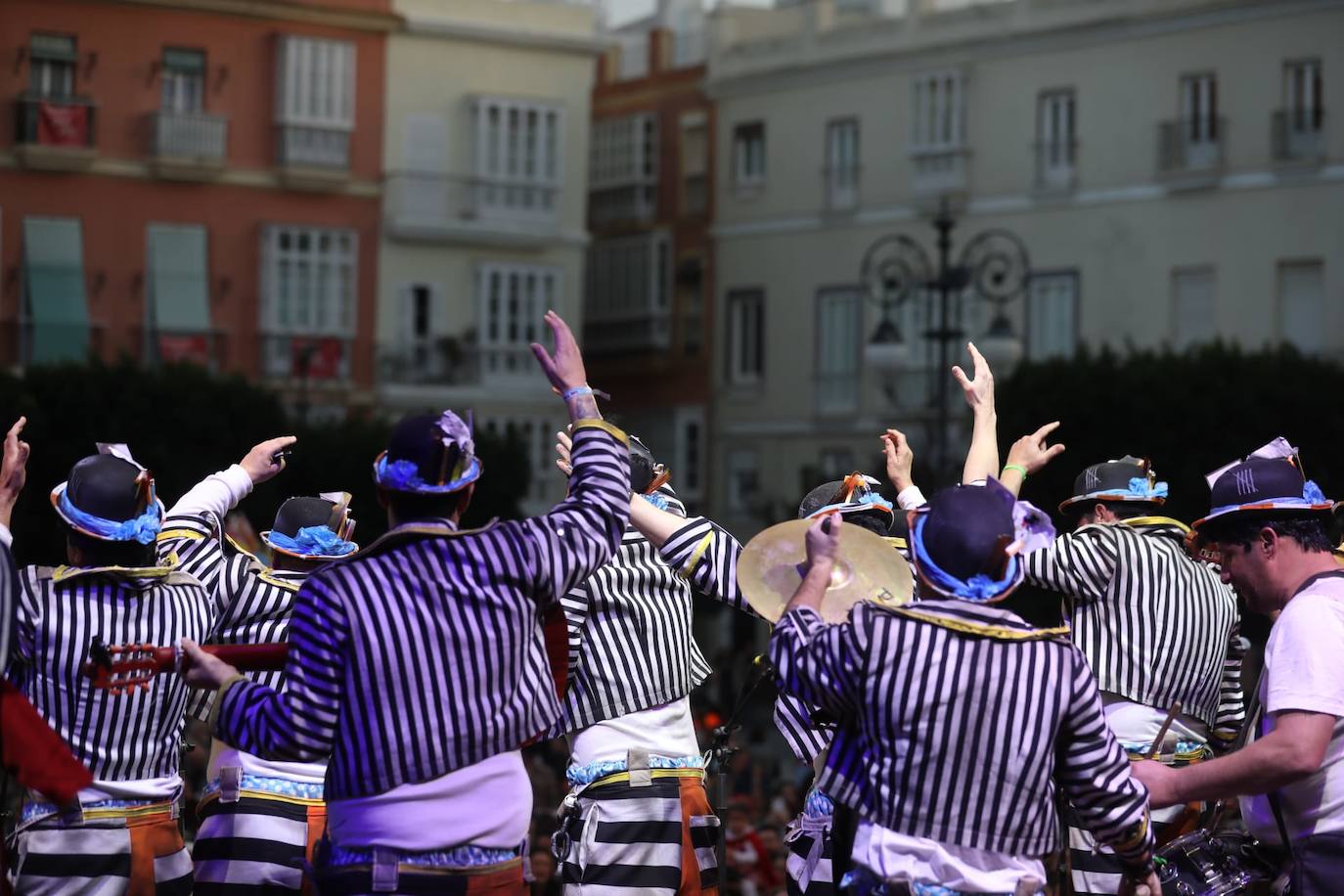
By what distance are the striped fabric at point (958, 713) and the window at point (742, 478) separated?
35222 mm

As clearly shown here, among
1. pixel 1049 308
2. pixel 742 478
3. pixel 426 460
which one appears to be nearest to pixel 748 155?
pixel 742 478

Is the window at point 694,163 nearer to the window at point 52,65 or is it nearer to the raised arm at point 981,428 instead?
the window at point 52,65

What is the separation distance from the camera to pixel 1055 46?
3703 cm

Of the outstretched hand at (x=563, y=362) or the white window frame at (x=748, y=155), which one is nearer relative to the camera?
the outstretched hand at (x=563, y=362)

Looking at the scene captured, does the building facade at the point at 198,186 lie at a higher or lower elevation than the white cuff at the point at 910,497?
→ higher

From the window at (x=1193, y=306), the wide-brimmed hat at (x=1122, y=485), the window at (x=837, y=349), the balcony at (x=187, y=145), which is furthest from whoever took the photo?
the window at (x=837, y=349)

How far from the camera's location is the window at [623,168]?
4334cm

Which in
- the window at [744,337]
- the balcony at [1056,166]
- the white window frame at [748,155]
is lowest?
the window at [744,337]

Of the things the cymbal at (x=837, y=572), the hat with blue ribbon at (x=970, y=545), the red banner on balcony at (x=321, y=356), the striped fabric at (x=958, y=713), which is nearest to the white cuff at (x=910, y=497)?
the cymbal at (x=837, y=572)

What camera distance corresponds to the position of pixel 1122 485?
9016mm

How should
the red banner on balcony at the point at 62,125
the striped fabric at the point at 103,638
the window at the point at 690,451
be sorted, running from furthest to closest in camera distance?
1. the window at the point at 690,451
2. the red banner on balcony at the point at 62,125
3. the striped fabric at the point at 103,638

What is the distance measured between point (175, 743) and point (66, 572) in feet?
2.82

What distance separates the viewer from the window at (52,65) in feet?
119

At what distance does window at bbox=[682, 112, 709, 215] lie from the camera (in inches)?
1674
